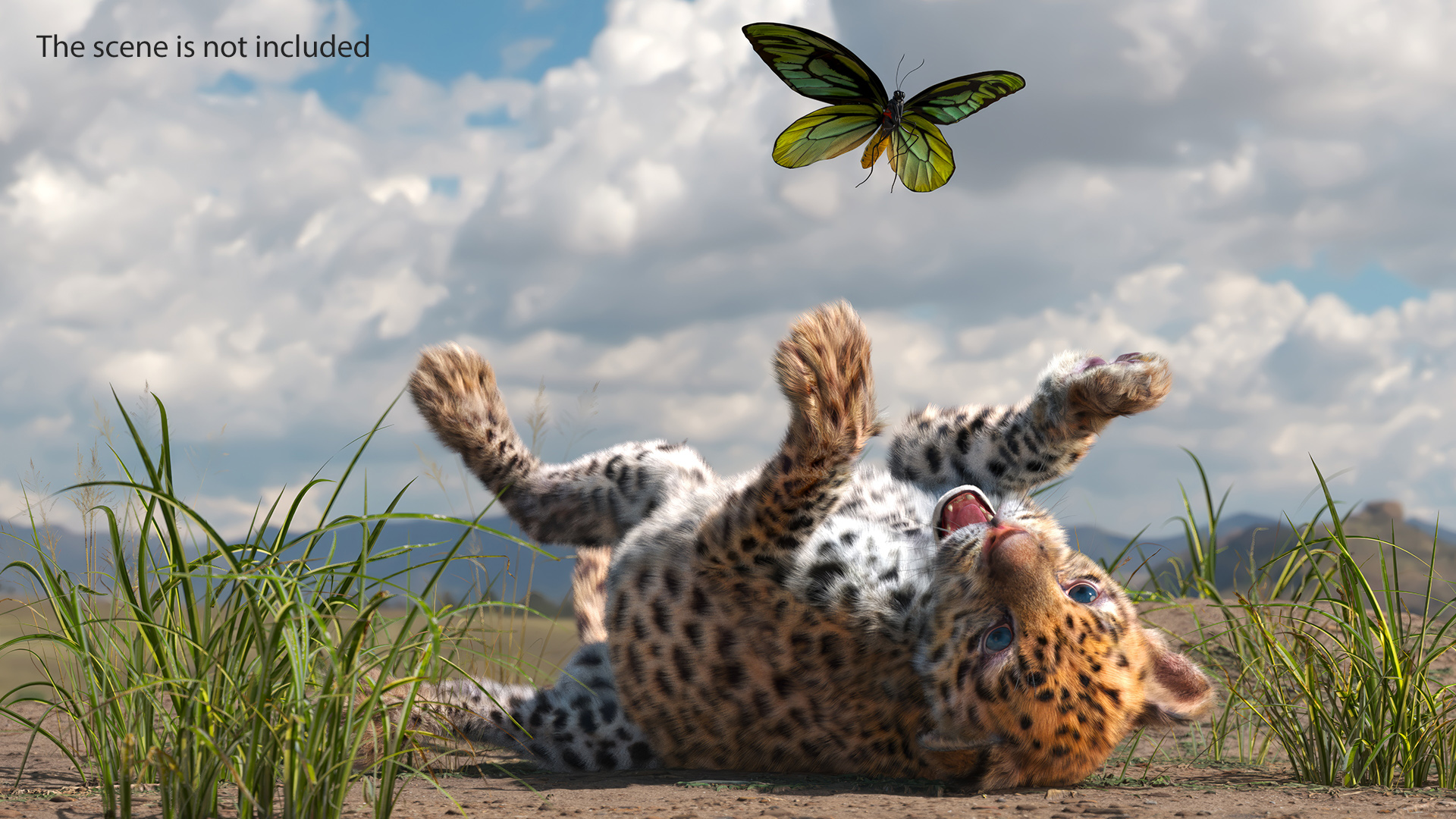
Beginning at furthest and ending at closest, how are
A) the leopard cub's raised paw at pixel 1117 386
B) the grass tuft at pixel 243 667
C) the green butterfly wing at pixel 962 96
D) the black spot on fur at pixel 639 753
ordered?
the green butterfly wing at pixel 962 96 < the black spot on fur at pixel 639 753 < the leopard cub's raised paw at pixel 1117 386 < the grass tuft at pixel 243 667

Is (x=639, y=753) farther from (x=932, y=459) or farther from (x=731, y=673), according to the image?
(x=932, y=459)

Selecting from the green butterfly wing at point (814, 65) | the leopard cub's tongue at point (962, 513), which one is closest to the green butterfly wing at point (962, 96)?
the green butterfly wing at point (814, 65)

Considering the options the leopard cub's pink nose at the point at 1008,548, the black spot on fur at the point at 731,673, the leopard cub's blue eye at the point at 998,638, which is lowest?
the black spot on fur at the point at 731,673

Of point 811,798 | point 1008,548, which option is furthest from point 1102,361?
point 811,798

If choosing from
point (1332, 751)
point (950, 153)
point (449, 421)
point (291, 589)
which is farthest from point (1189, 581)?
point (291, 589)

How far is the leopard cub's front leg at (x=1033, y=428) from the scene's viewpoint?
4223 millimetres

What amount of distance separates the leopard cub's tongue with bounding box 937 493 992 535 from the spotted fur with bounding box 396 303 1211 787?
0.17ft

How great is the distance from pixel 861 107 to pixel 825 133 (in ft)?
0.64

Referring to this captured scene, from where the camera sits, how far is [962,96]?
183 inches

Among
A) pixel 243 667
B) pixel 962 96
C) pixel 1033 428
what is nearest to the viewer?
pixel 243 667

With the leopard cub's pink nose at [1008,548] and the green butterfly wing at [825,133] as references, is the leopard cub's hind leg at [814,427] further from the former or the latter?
the green butterfly wing at [825,133]

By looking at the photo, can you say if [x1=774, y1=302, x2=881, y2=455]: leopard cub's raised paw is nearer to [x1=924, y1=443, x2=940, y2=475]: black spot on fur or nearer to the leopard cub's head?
the leopard cub's head

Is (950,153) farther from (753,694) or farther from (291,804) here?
(291,804)

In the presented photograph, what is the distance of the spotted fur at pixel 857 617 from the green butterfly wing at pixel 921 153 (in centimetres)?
94
